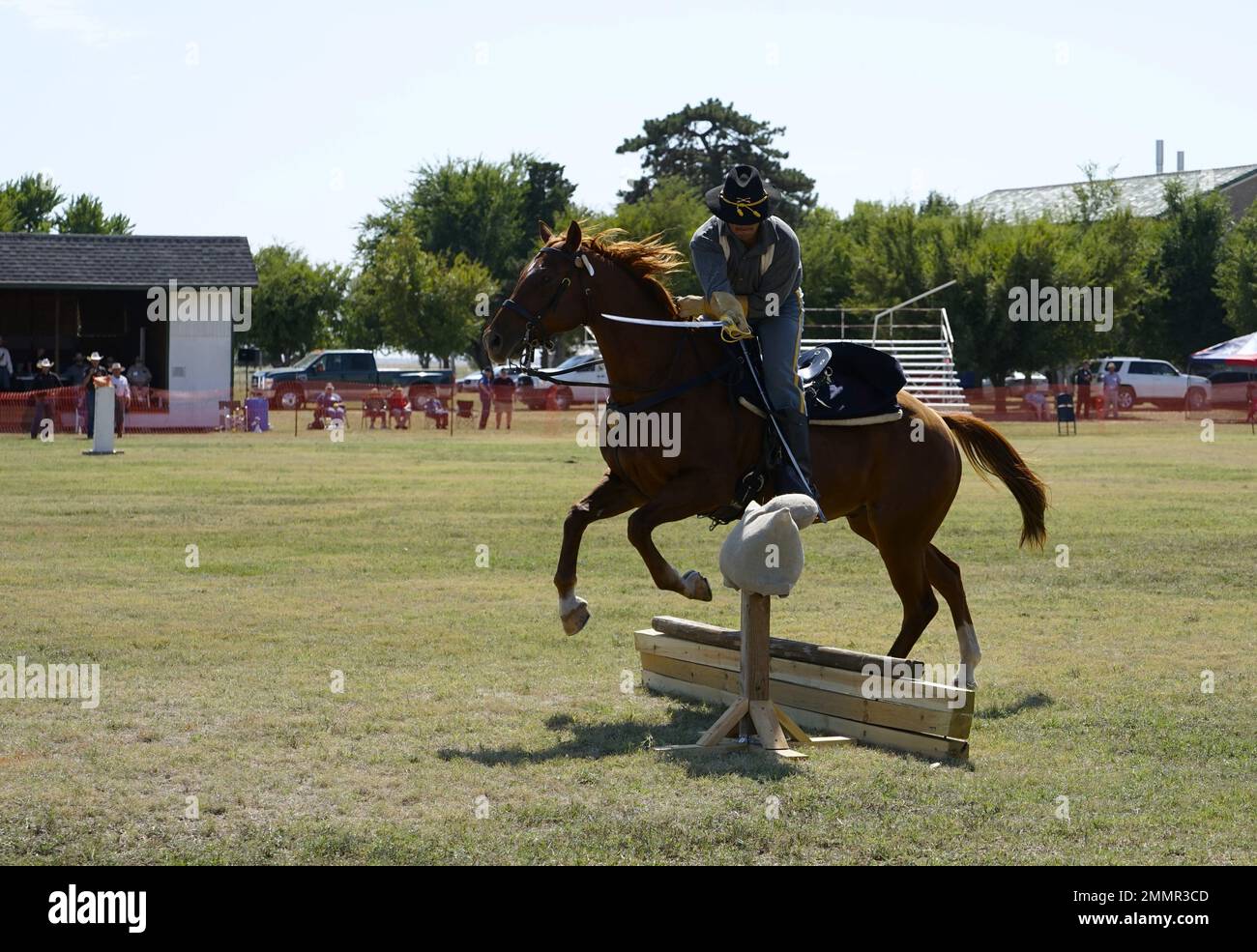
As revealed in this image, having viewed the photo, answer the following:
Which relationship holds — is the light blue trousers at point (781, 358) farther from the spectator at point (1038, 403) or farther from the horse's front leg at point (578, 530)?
the spectator at point (1038, 403)

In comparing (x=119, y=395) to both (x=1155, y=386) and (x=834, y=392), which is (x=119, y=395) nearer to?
(x=834, y=392)

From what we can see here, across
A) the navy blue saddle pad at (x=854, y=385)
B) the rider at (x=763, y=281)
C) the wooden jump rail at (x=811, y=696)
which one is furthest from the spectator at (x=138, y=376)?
the rider at (x=763, y=281)

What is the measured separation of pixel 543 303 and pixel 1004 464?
407cm

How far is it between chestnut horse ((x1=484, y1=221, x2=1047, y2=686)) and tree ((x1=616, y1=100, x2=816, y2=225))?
8653 centimetres

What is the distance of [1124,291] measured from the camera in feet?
229

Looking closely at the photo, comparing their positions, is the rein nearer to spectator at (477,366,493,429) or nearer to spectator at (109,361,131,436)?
spectator at (109,361,131,436)

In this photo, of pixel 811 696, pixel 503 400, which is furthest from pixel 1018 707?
pixel 503 400

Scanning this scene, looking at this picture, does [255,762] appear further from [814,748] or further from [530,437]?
[530,437]

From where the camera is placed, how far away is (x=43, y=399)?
3878 cm

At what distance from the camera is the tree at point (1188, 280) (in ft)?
248

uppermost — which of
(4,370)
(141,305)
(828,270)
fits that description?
(828,270)

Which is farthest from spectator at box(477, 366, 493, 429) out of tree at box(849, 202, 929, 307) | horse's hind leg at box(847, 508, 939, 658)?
horse's hind leg at box(847, 508, 939, 658)

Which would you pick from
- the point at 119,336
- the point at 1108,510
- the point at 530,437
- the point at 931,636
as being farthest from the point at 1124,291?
the point at 931,636

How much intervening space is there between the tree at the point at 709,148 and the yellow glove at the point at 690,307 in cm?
8676
